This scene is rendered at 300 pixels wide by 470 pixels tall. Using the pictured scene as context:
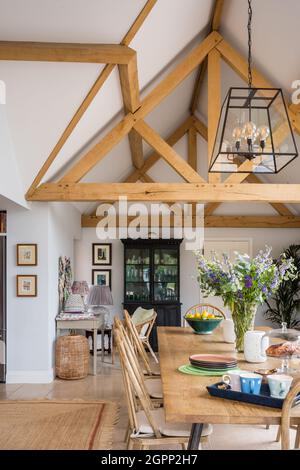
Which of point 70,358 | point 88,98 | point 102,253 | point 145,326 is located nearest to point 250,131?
point 88,98

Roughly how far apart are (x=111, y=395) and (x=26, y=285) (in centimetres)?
181

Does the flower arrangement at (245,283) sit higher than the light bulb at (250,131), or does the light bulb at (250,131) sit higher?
the light bulb at (250,131)

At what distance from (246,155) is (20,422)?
3171mm

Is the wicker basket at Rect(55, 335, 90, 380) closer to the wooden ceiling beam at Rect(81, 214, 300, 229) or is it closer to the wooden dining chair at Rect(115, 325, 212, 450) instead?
the wooden ceiling beam at Rect(81, 214, 300, 229)

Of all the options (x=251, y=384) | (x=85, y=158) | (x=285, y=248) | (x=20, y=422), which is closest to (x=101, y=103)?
(x=85, y=158)

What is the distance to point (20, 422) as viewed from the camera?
16.2ft

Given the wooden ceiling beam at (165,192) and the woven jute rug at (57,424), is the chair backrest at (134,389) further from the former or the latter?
the wooden ceiling beam at (165,192)

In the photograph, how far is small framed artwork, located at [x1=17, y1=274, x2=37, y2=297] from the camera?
6.82m

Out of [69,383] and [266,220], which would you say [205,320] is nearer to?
[69,383]

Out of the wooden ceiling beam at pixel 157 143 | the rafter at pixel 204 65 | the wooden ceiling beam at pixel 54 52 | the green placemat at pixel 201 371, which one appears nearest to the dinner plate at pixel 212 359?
the green placemat at pixel 201 371

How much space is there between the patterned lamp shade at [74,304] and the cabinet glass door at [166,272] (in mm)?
2372

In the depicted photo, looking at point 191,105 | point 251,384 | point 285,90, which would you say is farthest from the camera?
point 191,105

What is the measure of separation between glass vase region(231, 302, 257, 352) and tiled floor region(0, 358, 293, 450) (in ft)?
3.14

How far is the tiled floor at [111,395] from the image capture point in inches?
168
